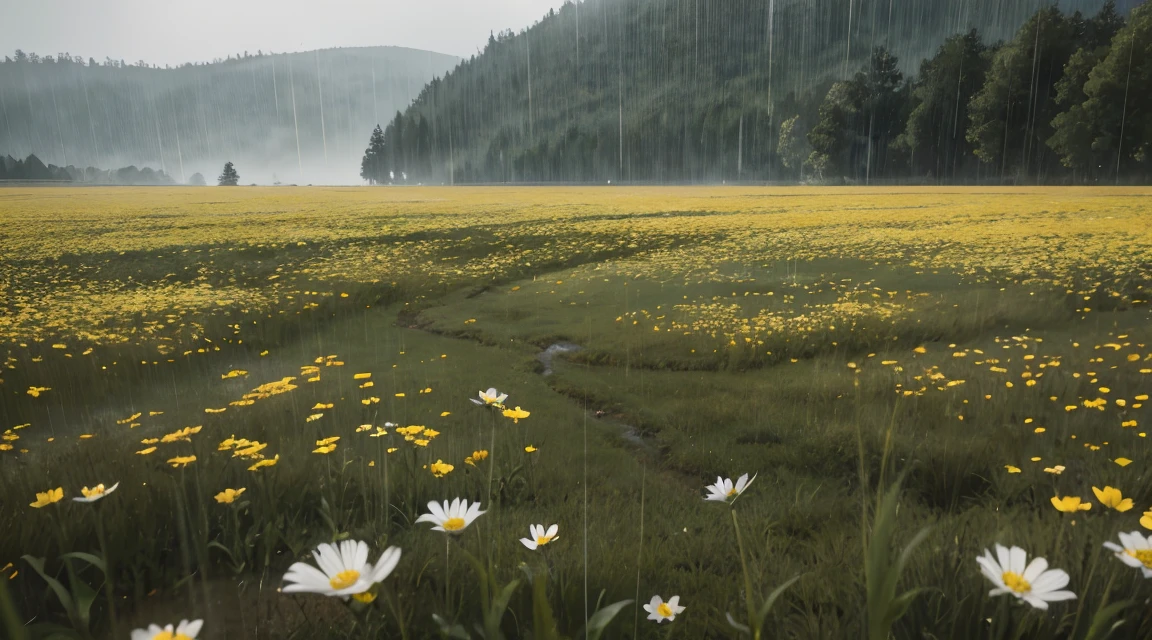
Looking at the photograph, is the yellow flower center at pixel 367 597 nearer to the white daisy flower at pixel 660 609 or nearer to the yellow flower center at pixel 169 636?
the yellow flower center at pixel 169 636

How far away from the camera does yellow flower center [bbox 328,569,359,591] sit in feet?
→ 2.86

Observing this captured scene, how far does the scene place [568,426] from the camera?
3699 millimetres

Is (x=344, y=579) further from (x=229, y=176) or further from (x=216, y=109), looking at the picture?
(x=229, y=176)

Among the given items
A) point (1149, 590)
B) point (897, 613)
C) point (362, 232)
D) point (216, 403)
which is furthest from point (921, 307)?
point (362, 232)

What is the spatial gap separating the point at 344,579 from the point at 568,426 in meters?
2.83

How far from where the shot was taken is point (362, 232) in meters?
8.32

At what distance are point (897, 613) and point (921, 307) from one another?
199 inches

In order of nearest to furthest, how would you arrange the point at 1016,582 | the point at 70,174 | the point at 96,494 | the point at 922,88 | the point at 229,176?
the point at 1016,582
the point at 96,494
the point at 70,174
the point at 229,176
the point at 922,88

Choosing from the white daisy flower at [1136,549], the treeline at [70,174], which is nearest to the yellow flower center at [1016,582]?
the white daisy flower at [1136,549]

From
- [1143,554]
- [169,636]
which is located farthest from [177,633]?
[1143,554]

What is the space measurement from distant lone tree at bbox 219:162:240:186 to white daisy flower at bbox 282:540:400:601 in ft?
19.4

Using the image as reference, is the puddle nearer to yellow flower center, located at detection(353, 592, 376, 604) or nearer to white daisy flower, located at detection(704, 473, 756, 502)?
white daisy flower, located at detection(704, 473, 756, 502)

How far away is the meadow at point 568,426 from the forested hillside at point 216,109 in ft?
2.18

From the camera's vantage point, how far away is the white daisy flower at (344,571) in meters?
0.80
